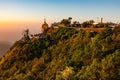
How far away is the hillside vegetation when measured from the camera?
3142 inches

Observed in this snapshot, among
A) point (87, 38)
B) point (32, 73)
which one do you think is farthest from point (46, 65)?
point (87, 38)

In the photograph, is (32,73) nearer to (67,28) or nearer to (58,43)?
(58,43)

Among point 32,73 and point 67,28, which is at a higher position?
point 67,28

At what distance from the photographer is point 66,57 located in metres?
93.6

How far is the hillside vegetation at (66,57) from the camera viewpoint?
79812 millimetres

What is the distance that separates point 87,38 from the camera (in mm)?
96688

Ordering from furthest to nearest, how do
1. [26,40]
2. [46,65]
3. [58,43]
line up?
[26,40] → [58,43] → [46,65]

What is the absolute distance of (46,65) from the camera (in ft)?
313

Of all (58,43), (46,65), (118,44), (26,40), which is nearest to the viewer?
(118,44)

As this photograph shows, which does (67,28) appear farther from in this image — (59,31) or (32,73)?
(32,73)

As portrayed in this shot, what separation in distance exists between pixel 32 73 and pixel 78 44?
1207cm

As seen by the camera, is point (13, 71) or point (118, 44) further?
point (13, 71)

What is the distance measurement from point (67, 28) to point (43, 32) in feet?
38.1

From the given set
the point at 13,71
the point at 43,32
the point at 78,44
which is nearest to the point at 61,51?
the point at 78,44
